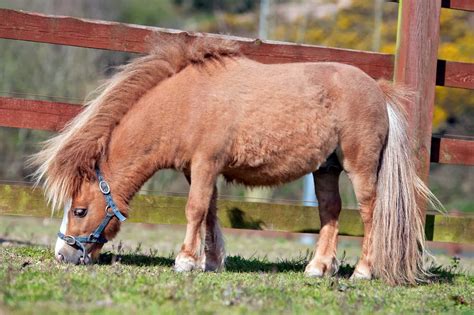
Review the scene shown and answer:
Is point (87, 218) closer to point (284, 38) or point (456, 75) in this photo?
point (456, 75)

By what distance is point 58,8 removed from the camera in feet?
76.4

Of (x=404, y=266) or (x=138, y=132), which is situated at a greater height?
(x=138, y=132)

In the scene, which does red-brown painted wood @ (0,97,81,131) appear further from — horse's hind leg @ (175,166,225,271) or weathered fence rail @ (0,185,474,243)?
horse's hind leg @ (175,166,225,271)

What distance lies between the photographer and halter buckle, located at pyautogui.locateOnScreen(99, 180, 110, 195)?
21.6 feet

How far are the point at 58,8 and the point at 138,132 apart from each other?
17605 millimetres

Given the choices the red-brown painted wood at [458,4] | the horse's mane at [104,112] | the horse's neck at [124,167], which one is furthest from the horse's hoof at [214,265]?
the red-brown painted wood at [458,4]

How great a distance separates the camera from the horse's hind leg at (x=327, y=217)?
7.01 meters

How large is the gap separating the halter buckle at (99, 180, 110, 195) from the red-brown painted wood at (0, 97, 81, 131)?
3.39 ft

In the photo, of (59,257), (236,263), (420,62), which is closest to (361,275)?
(236,263)

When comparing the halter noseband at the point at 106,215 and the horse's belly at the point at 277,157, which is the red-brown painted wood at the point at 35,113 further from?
the horse's belly at the point at 277,157

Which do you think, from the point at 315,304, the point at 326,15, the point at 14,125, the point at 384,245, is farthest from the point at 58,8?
→ the point at 315,304

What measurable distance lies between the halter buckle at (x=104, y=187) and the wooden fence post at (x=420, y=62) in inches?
109

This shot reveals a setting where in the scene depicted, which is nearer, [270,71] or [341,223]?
[270,71]

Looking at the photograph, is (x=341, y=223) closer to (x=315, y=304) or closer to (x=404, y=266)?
(x=404, y=266)
